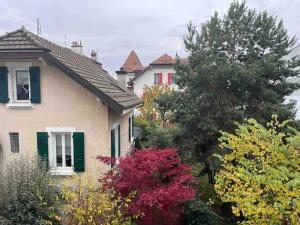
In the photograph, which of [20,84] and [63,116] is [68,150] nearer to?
[63,116]

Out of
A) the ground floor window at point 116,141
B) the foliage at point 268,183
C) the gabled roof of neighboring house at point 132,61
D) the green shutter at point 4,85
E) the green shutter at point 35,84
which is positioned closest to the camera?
the foliage at point 268,183

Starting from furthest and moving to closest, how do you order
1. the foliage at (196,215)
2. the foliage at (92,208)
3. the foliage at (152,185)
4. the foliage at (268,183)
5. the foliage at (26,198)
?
the foliage at (196,215)
the foliage at (26,198)
the foliage at (152,185)
the foliage at (92,208)
the foliage at (268,183)

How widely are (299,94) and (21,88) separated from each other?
62.4 feet

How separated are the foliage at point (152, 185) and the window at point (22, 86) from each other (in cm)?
519

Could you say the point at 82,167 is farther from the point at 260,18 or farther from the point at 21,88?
the point at 260,18

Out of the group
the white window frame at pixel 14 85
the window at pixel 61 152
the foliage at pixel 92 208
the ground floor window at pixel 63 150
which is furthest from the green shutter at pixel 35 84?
the foliage at pixel 92 208

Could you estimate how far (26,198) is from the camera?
29.8 ft

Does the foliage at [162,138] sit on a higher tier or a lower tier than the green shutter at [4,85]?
lower

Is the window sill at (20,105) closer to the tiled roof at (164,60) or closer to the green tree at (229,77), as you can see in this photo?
the green tree at (229,77)

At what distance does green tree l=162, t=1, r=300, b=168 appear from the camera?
41.3 feet

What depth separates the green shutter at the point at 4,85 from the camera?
40.3 feet

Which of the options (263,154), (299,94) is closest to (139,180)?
(263,154)

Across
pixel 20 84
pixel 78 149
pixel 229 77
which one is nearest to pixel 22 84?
pixel 20 84

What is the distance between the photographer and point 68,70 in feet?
38.6
